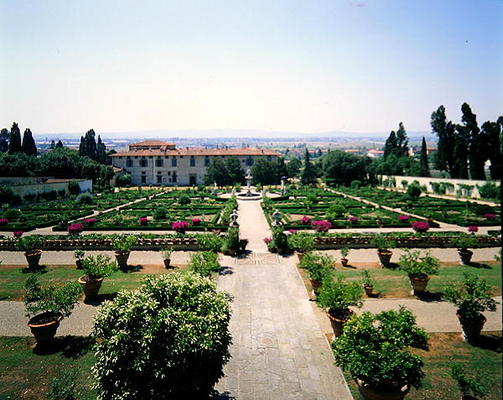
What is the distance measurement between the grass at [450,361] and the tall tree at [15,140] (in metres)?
66.8

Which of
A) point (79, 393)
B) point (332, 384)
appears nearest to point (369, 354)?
point (332, 384)

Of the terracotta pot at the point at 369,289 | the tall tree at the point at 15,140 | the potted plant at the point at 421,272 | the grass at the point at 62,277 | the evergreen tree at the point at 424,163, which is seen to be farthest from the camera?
the tall tree at the point at 15,140

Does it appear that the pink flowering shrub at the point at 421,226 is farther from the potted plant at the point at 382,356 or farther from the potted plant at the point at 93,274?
the potted plant at the point at 93,274

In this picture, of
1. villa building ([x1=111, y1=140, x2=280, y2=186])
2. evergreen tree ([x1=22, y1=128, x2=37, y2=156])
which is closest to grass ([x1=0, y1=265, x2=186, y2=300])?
villa building ([x1=111, y1=140, x2=280, y2=186])

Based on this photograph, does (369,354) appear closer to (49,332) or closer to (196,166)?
(49,332)

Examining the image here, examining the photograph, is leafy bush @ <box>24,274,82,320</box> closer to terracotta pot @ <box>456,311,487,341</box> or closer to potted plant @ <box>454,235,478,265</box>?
terracotta pot @ <box>456,311,487,341</box>

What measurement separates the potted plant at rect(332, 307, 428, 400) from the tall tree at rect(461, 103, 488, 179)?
43.5 metres

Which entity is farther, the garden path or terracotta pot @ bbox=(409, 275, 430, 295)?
terracotta pot @ bbox=(409, 275, 430, 295)

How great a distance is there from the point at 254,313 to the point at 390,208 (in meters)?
26.5

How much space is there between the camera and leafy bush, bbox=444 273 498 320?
884 centimetres

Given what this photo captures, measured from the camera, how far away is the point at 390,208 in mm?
33188

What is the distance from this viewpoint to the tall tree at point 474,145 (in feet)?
134

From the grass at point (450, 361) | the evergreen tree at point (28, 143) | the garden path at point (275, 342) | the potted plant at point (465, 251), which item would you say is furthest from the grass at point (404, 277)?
the evergreen tree at point (28, 143)

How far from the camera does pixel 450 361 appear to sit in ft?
26.8
